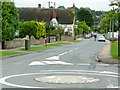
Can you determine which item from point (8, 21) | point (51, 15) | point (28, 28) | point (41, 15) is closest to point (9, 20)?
point (8, 21)

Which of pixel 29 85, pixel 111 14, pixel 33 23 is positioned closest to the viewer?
pixel 29 85

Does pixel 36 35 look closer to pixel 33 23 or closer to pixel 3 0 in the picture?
pixel 33 23

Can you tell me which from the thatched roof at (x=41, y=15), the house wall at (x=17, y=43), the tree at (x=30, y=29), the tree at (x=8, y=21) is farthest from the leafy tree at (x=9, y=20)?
the thatched roof at (x=41, y=15)

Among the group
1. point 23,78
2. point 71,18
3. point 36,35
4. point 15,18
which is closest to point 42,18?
point 71,18

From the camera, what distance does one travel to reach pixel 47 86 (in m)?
10.5

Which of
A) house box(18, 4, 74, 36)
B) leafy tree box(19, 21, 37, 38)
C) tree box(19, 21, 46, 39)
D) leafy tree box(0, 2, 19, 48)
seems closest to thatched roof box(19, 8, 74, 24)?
house box(18, 4, 74, 36)

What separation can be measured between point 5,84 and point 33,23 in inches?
1510

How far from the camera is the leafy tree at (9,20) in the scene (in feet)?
116

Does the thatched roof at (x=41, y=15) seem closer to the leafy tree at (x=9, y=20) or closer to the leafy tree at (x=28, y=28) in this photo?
the leafy tree at (x=28, y=28)

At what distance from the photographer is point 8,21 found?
36594 mm

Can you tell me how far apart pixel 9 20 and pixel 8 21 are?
0.19m

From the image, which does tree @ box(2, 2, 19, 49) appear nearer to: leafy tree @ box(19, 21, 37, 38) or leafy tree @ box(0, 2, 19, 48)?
leafy tree @ box(0, 2, 19, 48)

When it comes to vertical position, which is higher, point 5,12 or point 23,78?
point 5,12

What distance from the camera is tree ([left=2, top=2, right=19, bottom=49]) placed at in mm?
35438
